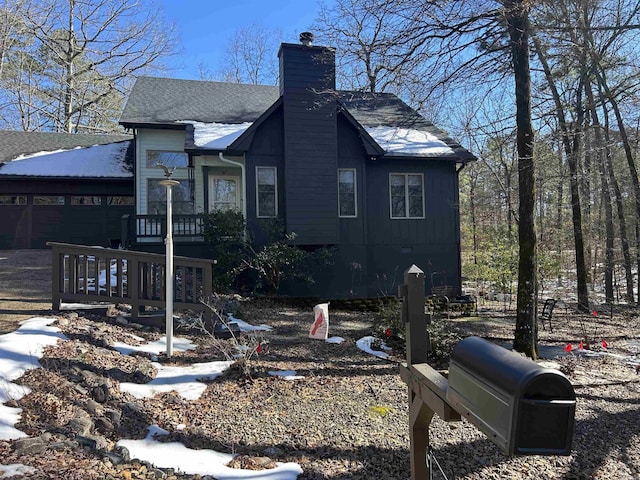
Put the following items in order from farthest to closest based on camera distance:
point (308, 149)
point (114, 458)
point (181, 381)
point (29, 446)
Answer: point (308, 149)
point (181, 381)
point (114, 458)
point (29, 446)

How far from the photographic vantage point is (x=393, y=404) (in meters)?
4.45

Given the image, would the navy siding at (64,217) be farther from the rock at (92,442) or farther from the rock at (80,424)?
the rock at (92,442)

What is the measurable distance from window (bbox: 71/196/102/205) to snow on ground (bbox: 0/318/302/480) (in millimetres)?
11846

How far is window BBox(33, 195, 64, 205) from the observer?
52.1ft

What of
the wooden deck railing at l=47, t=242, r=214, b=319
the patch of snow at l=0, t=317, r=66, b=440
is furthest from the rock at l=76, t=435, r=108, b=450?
the wooden deck railing at l=47, t=242, r=214, b=319

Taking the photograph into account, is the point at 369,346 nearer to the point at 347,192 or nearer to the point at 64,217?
the point at 347,192

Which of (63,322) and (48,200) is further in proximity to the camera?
(48,200)

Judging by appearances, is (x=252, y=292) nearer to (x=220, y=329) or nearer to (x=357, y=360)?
(x=220, y=329)

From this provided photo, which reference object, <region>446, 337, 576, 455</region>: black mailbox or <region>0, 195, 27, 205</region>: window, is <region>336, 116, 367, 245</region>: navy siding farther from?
<region>0, 195, 27, 205</region>: window

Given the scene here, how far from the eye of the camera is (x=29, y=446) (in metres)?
2.64

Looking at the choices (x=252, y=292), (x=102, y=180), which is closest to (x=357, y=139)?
(x=252, y=292)

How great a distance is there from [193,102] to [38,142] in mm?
Result: 8057

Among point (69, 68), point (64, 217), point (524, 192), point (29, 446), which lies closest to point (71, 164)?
point (64, 217)

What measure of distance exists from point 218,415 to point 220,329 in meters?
2.73
